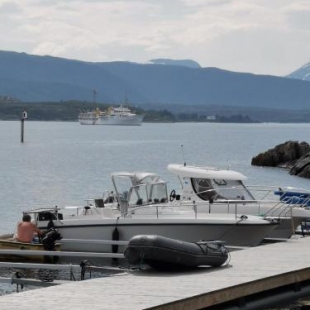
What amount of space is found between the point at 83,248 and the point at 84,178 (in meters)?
42.5

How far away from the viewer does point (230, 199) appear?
2886 centimetres

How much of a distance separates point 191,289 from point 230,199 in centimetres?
1453

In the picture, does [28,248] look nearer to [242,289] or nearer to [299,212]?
[299,212]

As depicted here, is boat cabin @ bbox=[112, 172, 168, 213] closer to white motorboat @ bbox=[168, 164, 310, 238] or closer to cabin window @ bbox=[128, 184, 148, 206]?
cabin window @ bbox=[128, 184, 148, 206]

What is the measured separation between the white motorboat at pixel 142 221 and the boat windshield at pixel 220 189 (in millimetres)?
1166

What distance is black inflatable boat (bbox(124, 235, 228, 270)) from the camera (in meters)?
15.6

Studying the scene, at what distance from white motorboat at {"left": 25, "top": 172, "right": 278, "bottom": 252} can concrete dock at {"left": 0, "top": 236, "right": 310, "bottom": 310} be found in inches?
284

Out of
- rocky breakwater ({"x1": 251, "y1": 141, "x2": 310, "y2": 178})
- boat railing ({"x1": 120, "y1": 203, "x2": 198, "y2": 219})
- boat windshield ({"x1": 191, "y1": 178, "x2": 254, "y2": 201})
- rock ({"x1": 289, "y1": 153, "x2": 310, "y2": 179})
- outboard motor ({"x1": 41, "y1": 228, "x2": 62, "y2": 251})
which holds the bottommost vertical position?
outboard motor ({"x1": 41, "y1": 228, "x2": 62, "y2": 251})

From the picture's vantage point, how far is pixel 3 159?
325ft

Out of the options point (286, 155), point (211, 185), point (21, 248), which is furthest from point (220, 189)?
point (286, 155)

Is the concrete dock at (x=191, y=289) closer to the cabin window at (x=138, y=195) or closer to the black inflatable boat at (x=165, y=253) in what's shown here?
the black inflatable boat at (x=165, y=253)

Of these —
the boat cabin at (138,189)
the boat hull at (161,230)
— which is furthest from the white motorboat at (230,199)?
the boat hull at (161,230)

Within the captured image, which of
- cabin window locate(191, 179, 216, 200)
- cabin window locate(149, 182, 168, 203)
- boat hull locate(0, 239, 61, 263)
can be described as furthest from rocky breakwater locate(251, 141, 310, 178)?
boat hull locate(0, 239, 61, 263)

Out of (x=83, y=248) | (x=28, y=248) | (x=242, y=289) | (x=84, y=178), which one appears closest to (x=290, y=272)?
(x=242, y=289)
